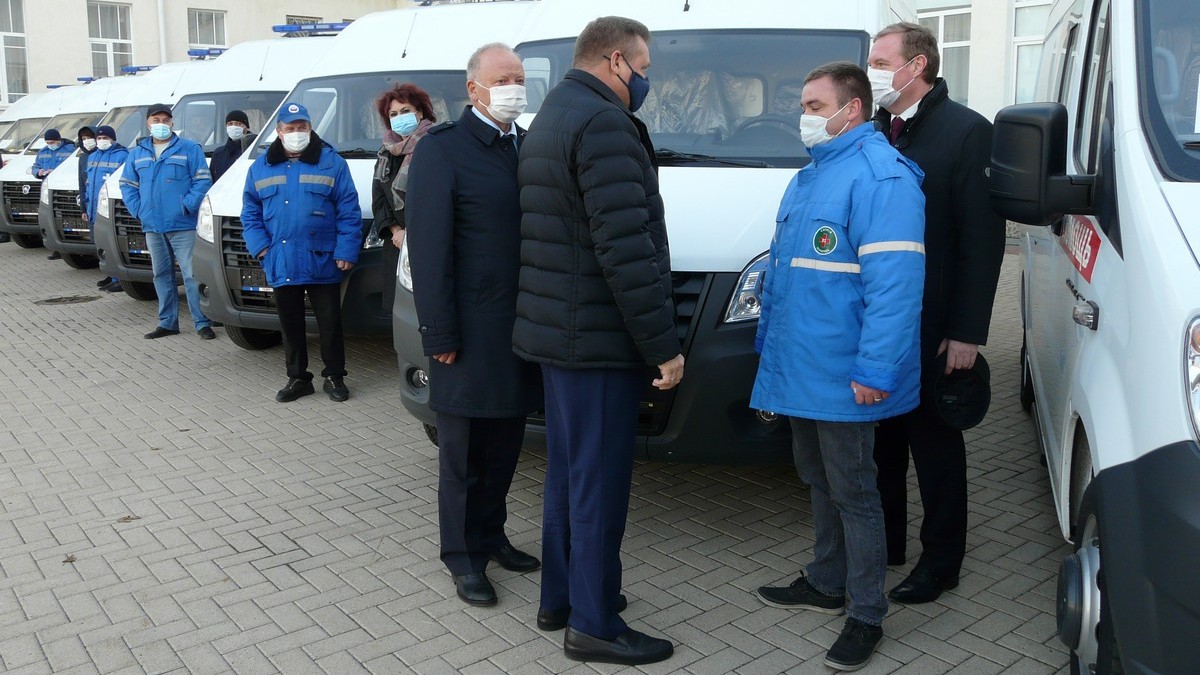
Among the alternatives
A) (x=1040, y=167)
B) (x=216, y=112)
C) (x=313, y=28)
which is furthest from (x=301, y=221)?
(x=313, y=28)

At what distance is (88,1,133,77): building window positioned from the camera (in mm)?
27375

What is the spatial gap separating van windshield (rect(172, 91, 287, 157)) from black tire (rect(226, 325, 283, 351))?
10.5 feet

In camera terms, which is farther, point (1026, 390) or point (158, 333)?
point (158, 333)

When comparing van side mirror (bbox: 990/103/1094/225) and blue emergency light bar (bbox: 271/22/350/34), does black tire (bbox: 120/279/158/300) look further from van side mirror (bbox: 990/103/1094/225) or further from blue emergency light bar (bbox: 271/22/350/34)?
van side mirror (bbox: 990/103/1094/225)

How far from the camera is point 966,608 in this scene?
392 cm

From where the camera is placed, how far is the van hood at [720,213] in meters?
4.22

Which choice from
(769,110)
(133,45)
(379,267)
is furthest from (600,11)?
(133,45)

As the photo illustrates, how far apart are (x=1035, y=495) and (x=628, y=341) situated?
2.64 m

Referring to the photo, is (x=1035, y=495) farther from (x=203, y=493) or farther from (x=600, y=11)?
(x=203, y=493)

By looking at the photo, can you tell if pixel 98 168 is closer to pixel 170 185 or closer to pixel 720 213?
pixel 170 185

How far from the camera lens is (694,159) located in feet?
16.3

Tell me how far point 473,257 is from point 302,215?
10.7ft

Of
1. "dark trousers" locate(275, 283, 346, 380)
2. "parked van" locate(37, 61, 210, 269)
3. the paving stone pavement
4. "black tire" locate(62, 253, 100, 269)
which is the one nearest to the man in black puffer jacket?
the paving stone pavement

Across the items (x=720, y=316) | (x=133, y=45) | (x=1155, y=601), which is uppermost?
(x=133, y=45)
